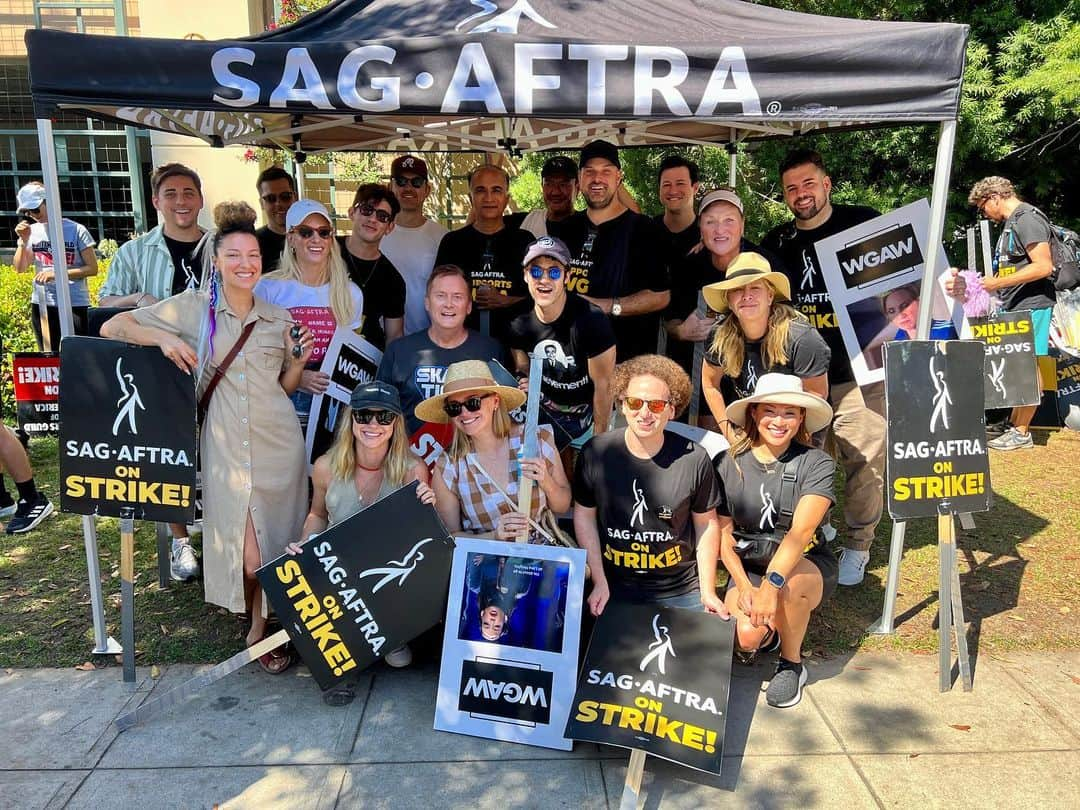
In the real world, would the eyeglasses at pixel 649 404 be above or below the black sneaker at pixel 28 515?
above

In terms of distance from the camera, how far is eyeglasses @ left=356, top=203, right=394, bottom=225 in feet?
14.8

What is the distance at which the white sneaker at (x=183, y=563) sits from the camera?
4.74 meters

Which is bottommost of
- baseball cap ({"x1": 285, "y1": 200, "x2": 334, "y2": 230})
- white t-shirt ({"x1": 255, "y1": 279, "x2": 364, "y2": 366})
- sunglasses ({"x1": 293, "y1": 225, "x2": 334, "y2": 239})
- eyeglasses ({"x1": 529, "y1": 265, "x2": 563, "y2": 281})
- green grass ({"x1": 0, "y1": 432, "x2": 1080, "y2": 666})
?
green grass ({"x1": 0, "y1": 432, "x2": 1080, "y2": 666})

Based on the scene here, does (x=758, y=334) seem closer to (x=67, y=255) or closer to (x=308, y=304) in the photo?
(x=308, y=304)

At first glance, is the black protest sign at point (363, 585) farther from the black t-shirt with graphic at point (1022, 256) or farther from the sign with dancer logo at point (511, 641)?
the black t-shirt with graphic at point (1022, 256)

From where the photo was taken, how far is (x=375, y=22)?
3.88 meters

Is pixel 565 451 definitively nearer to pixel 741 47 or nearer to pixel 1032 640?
pixel 741 47

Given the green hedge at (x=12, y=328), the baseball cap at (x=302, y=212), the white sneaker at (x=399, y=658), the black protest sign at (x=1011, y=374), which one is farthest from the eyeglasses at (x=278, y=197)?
the black protest sign at (x=1011, y=374)

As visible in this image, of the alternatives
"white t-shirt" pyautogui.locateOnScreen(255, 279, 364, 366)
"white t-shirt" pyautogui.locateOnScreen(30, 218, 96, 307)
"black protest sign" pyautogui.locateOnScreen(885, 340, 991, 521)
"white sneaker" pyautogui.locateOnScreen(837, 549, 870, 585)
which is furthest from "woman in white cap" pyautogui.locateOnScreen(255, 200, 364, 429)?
"white t-shirt" pyautogui.locateOnScreen(30, 218, 96, 307)

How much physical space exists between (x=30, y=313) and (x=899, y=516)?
316 inches

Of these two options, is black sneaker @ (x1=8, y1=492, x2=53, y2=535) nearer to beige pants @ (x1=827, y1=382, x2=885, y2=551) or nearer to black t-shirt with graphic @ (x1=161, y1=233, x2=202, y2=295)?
black t-shirt with graphic @ (x1=161, y1=233, x2=202, y2=295)

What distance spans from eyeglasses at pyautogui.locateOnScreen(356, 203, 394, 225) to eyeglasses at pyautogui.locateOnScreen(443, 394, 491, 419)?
146cm

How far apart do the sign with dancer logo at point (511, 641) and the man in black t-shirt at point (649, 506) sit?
224 millimetres

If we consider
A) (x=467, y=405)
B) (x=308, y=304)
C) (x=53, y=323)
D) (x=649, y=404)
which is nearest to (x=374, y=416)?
(x=467, y=405)
